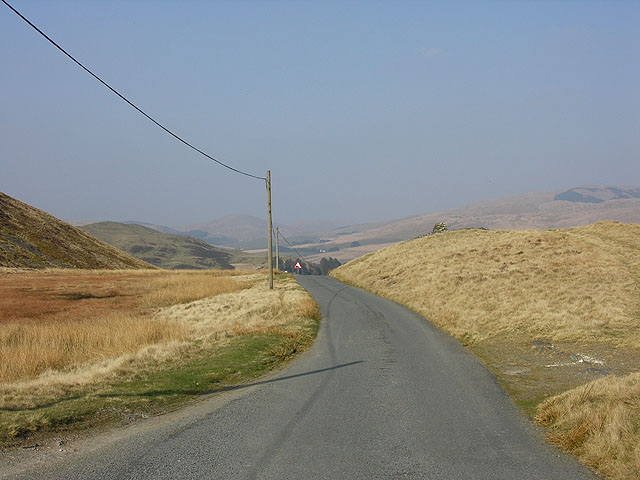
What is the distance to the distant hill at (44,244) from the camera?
256ft

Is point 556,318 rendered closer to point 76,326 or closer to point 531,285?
point 531,285

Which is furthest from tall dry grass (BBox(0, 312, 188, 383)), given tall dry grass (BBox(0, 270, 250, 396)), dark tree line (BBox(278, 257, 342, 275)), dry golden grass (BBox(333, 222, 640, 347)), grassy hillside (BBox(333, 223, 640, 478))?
dark tree line (BBox(278, 257, 342, 275))

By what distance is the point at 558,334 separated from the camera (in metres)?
17.3

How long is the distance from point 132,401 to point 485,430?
22.4ft

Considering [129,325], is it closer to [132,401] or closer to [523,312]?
[132,401]

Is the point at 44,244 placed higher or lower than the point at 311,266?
higher

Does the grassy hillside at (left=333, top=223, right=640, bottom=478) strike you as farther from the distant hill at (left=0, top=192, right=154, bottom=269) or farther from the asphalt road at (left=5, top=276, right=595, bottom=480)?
the distant hill at (left=0, top=192, right=154, bottom=269)

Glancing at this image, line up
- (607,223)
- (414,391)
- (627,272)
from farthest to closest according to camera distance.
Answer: (607,223) < (627,272) < (414,391)

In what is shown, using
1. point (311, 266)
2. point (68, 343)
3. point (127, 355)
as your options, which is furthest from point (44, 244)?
point (311, 266)

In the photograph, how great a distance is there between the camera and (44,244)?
89938 millimetres

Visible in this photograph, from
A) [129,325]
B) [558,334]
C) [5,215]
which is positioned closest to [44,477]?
[129,325]

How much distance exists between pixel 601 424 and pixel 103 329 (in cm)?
1758

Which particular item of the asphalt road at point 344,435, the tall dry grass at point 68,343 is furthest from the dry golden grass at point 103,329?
the asphalt road at point 344,435

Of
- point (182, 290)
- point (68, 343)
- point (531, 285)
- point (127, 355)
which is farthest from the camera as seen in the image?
point (182, 290)
